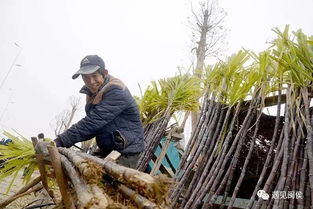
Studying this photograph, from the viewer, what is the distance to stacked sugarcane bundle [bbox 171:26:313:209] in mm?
2113

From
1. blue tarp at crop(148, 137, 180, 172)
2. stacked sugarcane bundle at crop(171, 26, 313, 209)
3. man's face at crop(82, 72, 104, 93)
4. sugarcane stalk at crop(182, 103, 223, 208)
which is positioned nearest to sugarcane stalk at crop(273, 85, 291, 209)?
stacked sugarcane bundle at crop(171, 26, 313, 209)

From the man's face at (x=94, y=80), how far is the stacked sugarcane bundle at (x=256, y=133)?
1178mm

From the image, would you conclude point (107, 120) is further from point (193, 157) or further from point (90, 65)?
point (193, 157)

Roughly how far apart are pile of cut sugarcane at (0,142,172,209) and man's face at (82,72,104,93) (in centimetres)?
115

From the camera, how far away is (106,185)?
1552 mm

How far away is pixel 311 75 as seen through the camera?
2332mm

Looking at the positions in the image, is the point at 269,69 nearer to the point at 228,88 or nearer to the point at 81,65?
the point at 228,88

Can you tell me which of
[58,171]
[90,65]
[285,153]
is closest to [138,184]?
[58,171]

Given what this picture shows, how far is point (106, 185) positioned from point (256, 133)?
5.19ft

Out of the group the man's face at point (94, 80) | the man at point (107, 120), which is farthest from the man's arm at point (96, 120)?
the man's face at point (94, 80)

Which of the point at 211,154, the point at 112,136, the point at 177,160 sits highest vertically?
the point at 112,136

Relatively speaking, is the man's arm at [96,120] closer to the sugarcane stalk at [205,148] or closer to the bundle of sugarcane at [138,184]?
the sugarcane stalk at [205,148]

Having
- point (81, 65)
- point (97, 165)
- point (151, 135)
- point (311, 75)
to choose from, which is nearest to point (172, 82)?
point (151, 135)

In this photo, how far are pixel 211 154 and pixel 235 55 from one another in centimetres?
114
